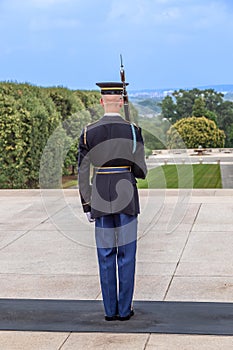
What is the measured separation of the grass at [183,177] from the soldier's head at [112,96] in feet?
4.24

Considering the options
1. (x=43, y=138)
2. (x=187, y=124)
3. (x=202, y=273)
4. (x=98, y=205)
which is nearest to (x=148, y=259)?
(x=202, y=273)

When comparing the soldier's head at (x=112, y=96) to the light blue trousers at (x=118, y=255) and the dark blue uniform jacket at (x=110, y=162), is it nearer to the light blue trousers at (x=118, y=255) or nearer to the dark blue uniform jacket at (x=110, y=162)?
the dark blue uniform jacket at (x=110, y=162)

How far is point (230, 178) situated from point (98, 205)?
48.4ft

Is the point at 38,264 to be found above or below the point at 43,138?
below

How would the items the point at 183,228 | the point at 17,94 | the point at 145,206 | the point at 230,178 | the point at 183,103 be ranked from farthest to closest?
the point at 183,103
the point at 230,178
the point at 17,94
the point at 145,206
the point at 183,228

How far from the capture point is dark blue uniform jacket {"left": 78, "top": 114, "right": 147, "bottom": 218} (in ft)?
14.4

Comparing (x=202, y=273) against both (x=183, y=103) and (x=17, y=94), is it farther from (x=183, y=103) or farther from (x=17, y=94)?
(x=183, y=103)

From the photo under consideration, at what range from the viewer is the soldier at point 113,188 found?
4387mm

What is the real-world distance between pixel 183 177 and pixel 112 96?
6.88 ft

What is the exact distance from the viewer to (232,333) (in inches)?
165

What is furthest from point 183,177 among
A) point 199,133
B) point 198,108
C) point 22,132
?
point 198,108

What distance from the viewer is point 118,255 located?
4.50 metres

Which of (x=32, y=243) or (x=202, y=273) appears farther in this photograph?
(x=32, y=243)

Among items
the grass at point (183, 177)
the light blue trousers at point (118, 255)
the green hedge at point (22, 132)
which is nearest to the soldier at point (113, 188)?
the light blue trousers at point (118, 255)
